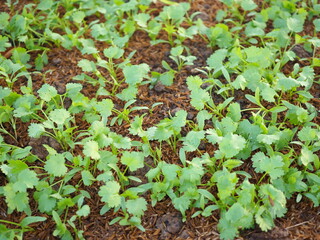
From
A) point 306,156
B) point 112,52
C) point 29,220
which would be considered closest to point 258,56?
point 306,156

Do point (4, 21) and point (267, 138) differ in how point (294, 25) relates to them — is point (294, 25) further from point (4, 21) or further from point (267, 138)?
point (4, 21)

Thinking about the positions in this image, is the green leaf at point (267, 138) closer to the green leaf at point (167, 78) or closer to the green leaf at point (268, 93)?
the green leaf at point (268, 93)

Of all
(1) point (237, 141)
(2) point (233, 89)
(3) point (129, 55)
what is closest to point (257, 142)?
(1) point (237, 141)

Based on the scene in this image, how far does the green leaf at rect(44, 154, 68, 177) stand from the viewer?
2225 millimetres

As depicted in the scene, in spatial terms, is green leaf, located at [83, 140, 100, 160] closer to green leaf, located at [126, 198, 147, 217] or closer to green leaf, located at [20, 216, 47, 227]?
green leaf, located at [126, 198, 147, 217]

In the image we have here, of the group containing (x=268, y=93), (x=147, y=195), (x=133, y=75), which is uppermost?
(x=133, y=75)

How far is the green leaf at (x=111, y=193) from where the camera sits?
7.09ft

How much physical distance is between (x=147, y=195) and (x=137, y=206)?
0.18 metres

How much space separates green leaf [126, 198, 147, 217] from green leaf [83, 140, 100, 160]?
0.31 m

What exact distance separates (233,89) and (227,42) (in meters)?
0.47

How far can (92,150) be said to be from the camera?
7.39 ft

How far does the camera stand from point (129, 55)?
3004 mm

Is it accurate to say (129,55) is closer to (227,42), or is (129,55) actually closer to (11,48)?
(227,42)

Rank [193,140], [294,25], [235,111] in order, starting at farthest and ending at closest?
[294,25], [235,111], [193,140]
